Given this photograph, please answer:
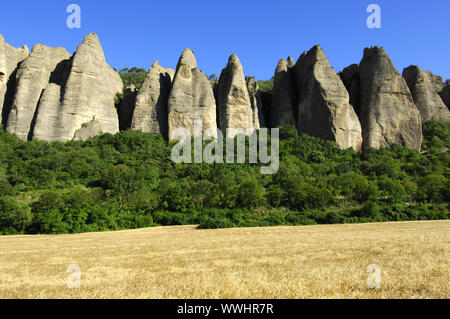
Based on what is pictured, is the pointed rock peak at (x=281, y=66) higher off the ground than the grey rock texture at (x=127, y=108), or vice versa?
the pointed rock peak at (x=281, y=66)

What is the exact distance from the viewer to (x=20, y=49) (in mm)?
46844

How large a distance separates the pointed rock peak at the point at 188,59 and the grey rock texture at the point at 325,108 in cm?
1692

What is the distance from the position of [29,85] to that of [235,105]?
2786 cm

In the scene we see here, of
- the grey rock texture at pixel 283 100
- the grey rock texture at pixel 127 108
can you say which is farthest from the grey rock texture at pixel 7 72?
the grey rock texture at pixel 283 100

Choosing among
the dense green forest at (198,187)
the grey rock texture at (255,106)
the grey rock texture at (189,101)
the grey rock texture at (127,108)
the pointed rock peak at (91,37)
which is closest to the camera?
the dense green forest at (198,187)

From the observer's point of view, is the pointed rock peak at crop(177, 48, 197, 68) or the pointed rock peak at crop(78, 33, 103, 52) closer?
the pointed rock peak at crop(78, 33, 103, 52)

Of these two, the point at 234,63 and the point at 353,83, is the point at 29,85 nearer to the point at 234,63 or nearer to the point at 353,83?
the point at 234,63

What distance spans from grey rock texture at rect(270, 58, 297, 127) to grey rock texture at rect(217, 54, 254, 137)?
14.7ft

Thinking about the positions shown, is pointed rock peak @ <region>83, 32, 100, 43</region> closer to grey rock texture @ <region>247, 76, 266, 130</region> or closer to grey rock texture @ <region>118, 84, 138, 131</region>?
grey rock texture @ <region>118, 84, 138, 131</region>

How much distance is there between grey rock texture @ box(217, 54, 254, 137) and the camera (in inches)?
1624

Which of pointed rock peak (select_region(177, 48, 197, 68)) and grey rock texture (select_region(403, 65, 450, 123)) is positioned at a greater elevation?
pointed rock peak (select_region(177, 48, 197, 68))

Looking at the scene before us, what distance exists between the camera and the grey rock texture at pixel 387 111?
39.3 meters

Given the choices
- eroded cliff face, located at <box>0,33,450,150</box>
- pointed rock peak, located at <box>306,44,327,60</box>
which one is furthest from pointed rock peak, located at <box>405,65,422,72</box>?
pointed rock peak, located at <box>306,44,327,60</box>

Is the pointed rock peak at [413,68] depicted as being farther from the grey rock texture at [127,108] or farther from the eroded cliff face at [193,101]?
the grey rock texture at [127,108]
